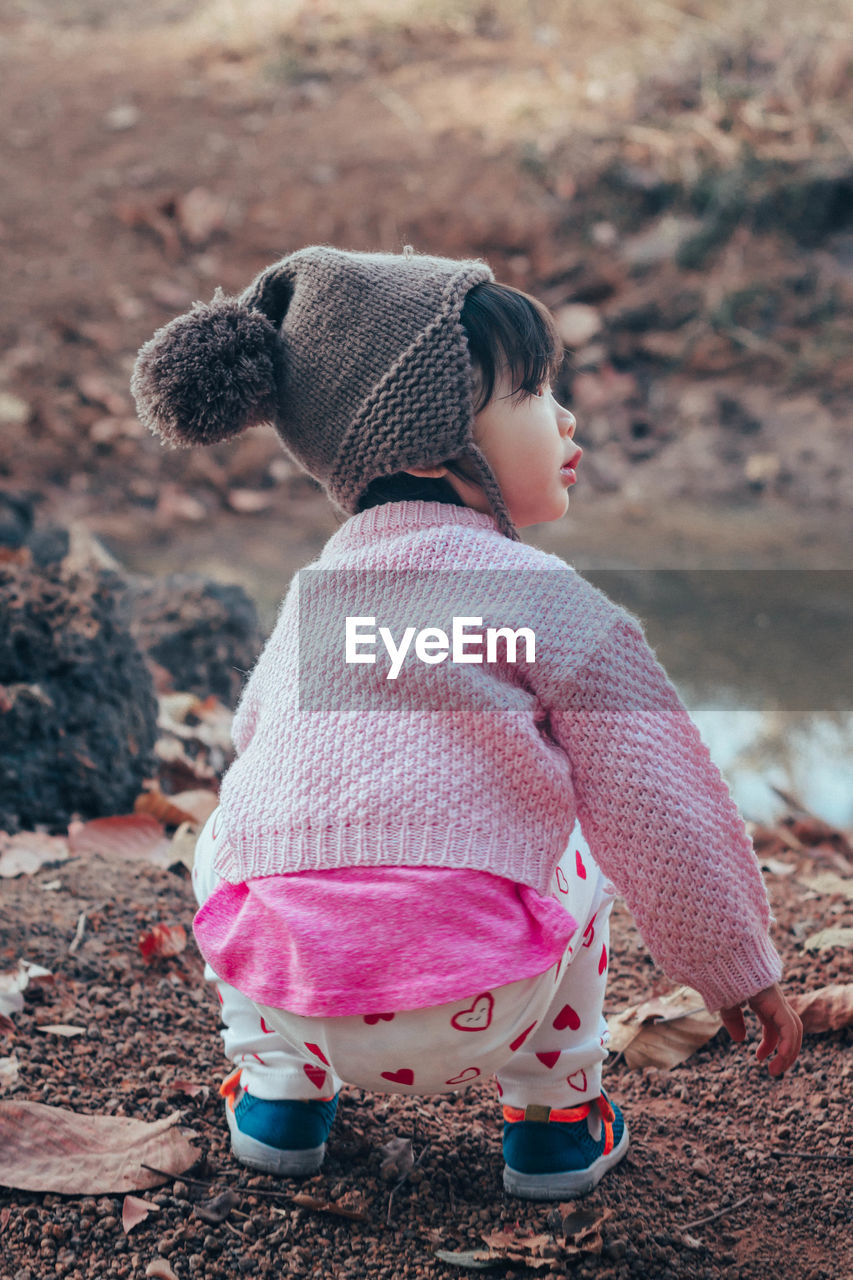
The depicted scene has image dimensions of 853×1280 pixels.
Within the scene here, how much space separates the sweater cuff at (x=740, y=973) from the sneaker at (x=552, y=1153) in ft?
0.81

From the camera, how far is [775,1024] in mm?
1167

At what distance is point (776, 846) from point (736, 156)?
12.9 feet

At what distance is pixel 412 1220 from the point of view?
4.04ft

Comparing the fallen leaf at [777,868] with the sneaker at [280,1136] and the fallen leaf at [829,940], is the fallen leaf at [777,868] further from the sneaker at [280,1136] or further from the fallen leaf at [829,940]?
the sneaker at [280,1136]

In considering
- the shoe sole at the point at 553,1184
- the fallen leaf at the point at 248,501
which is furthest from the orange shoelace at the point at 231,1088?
the fallen leaf at the point at 248,501

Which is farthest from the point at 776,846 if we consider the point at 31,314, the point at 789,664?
the point at 31,314

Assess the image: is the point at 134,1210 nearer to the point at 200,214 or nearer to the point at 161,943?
the point at 161,943

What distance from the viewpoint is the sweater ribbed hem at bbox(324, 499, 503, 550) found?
1.25 metres

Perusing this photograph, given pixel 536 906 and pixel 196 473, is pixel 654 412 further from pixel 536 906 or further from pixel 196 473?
pixel 536 906

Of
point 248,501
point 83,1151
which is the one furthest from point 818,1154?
point 248,501

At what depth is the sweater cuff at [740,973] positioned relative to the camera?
1.13 m

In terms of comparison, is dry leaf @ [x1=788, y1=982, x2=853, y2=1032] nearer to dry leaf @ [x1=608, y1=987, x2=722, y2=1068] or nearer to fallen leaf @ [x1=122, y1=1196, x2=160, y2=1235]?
dry leaf @ [x1=608, y1=987, x2=722, y2=1068]

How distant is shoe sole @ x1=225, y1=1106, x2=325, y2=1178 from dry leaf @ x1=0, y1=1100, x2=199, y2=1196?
0.06 metres

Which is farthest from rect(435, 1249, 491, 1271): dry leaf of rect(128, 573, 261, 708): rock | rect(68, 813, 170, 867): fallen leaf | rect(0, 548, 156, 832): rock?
rect(128, 573, 261, 708): rock
